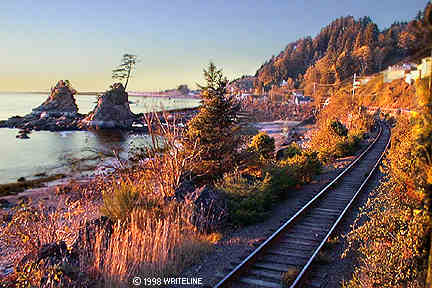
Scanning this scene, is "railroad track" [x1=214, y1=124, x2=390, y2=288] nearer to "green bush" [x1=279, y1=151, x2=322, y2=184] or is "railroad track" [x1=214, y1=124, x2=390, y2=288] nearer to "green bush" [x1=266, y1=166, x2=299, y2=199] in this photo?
"green bush" [x1=266, y1=166, x2=299, y2=199]

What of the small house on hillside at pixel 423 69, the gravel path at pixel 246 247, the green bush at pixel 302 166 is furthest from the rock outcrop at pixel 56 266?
the green bush at pixel 302 166

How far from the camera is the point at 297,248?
23.3ft

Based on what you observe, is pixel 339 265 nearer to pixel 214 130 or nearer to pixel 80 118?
pixel 214 130

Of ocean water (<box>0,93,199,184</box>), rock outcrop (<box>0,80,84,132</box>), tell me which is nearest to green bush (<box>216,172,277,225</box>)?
ocean water (<box>0,93,199,184</box>)

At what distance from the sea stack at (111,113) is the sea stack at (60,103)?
551 inches

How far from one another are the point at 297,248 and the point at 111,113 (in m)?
67.2

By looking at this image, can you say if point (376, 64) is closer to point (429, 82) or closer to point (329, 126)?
point (329, 126)

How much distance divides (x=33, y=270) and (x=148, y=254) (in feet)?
6.33

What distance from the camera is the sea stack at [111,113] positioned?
66688 mm

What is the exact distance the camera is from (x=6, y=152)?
128 ft

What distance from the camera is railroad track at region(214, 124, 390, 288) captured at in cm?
570

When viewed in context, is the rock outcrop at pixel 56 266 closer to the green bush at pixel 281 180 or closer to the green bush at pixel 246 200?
the green bush at pixel 246 200

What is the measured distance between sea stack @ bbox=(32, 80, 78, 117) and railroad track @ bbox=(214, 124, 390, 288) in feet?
259

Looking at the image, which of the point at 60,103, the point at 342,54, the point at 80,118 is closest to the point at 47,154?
the point at 80,118
